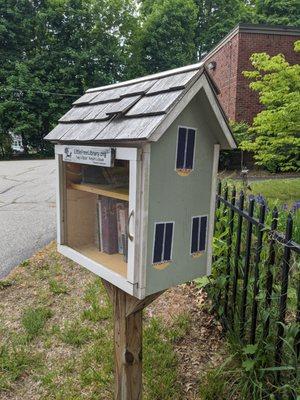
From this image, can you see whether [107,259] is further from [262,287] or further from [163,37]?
[163,37]

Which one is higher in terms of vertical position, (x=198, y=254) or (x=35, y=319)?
(x=198, y=254)

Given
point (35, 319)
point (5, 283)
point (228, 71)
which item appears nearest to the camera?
point (35, 319)

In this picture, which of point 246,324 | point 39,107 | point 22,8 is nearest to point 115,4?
point 22,8

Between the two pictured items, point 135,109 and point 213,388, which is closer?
point 135,109

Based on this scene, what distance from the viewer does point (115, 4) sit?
25.1 meters

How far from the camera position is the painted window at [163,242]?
133cm

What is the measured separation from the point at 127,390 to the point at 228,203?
1.42 m

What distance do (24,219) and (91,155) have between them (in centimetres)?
491

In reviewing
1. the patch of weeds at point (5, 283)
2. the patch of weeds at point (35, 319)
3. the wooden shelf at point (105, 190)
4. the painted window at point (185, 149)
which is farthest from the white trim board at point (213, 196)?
the patch of weeds at point (5, 283)

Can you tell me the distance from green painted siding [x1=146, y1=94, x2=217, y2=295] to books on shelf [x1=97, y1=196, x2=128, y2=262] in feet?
0.90

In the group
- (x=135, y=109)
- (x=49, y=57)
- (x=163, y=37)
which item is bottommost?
(x=135, y=109)

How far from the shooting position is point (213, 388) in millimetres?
2059

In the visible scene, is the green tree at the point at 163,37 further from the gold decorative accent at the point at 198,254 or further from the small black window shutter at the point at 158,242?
the small black window shutter at the point at 158,242

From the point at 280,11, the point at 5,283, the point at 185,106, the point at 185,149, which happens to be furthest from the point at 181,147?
the point at 280,11
